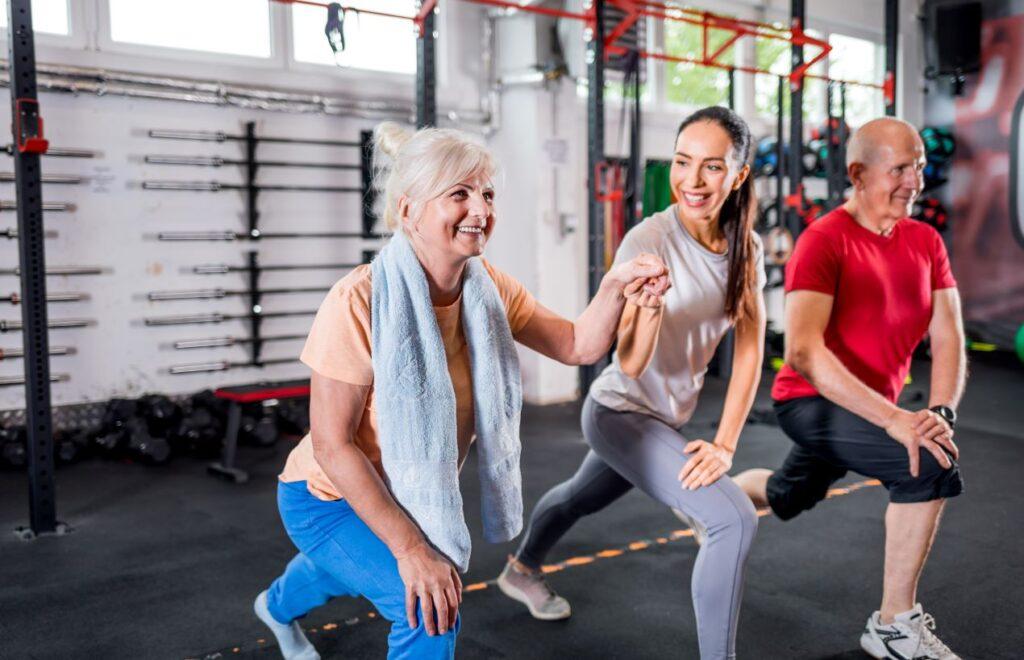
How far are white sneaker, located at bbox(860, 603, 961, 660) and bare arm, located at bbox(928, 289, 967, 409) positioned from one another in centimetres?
56

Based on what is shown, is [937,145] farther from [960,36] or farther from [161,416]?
[161,416]

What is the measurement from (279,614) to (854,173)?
1800 millimetres

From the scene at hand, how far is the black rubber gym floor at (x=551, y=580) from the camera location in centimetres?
243

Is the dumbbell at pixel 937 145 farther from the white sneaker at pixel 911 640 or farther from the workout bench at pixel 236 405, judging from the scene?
the white sneaker at pixel 911 640

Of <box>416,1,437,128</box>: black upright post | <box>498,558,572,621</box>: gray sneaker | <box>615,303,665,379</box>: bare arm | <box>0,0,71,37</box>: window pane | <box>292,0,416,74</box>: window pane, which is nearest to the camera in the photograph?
<box>615,303,665,379</box>: bare arm

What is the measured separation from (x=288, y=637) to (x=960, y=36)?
8.86 meters

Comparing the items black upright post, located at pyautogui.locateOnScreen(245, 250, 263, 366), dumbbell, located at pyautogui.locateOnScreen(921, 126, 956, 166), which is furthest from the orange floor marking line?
dumbbell, located at pyautogui.locateOnScreen(921, 126, 956, 166)

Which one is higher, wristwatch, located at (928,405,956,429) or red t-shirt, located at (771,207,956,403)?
red t-shirt, located at (771,207,956,403)

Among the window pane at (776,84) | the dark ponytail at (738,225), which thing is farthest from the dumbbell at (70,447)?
the window pane at (776,84)

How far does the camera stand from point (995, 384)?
700 centimetres

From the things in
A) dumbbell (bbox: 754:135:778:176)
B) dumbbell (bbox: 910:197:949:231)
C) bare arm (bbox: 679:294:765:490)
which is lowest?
bare arm (bbox: 679:294:765:490)

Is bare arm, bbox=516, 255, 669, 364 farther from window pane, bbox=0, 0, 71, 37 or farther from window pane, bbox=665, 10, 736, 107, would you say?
window pane, bbox=665, 10, 736, 107

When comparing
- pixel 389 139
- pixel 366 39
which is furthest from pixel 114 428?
pixel 389 139

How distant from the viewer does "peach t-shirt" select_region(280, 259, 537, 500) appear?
1492 mm
